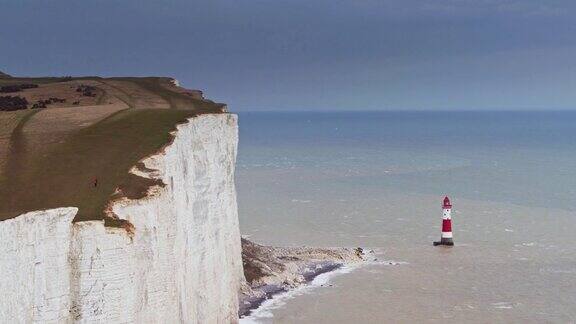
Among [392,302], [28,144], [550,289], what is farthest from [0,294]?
[550,289]

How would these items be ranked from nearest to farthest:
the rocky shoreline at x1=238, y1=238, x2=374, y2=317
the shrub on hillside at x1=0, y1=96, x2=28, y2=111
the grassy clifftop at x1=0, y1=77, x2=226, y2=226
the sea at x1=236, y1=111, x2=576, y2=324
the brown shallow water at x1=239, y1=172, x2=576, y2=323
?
the grassy clifftop at x1=0, y1=77, x2=226, y2=226
the brown shallow water at x1=239, y1=172, x2=576, y2=323
the sea at x1=236, y1=111, x2=576, y2=324
the rocky shoreline at x1=238, y1=238, x2=374, y2=317
the shrub on hillside at x1=0, y1=96, x2=28, y2=111

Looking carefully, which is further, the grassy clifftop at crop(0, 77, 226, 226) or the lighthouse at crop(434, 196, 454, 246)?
the lighthouse at crop(434, 196, 454, 246)

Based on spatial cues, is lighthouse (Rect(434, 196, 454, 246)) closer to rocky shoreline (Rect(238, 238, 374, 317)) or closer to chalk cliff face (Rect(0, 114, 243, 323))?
rocky shoreline (Rect(238, 238, 374, 317))

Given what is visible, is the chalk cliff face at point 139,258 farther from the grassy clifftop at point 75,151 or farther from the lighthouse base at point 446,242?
the lighthouse base at point 446,242

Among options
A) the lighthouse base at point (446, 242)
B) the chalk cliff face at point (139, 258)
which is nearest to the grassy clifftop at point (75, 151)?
the chalk cliff face at point (139, 258)

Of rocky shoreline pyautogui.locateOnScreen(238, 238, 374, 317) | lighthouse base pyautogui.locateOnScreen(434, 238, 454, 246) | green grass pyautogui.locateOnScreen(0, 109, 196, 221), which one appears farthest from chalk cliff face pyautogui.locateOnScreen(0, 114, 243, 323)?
lighthouse base pyautogui.locateOnScreen(434, 238, 454, 246)

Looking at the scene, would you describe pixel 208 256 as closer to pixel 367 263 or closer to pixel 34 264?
pixel 34 264
